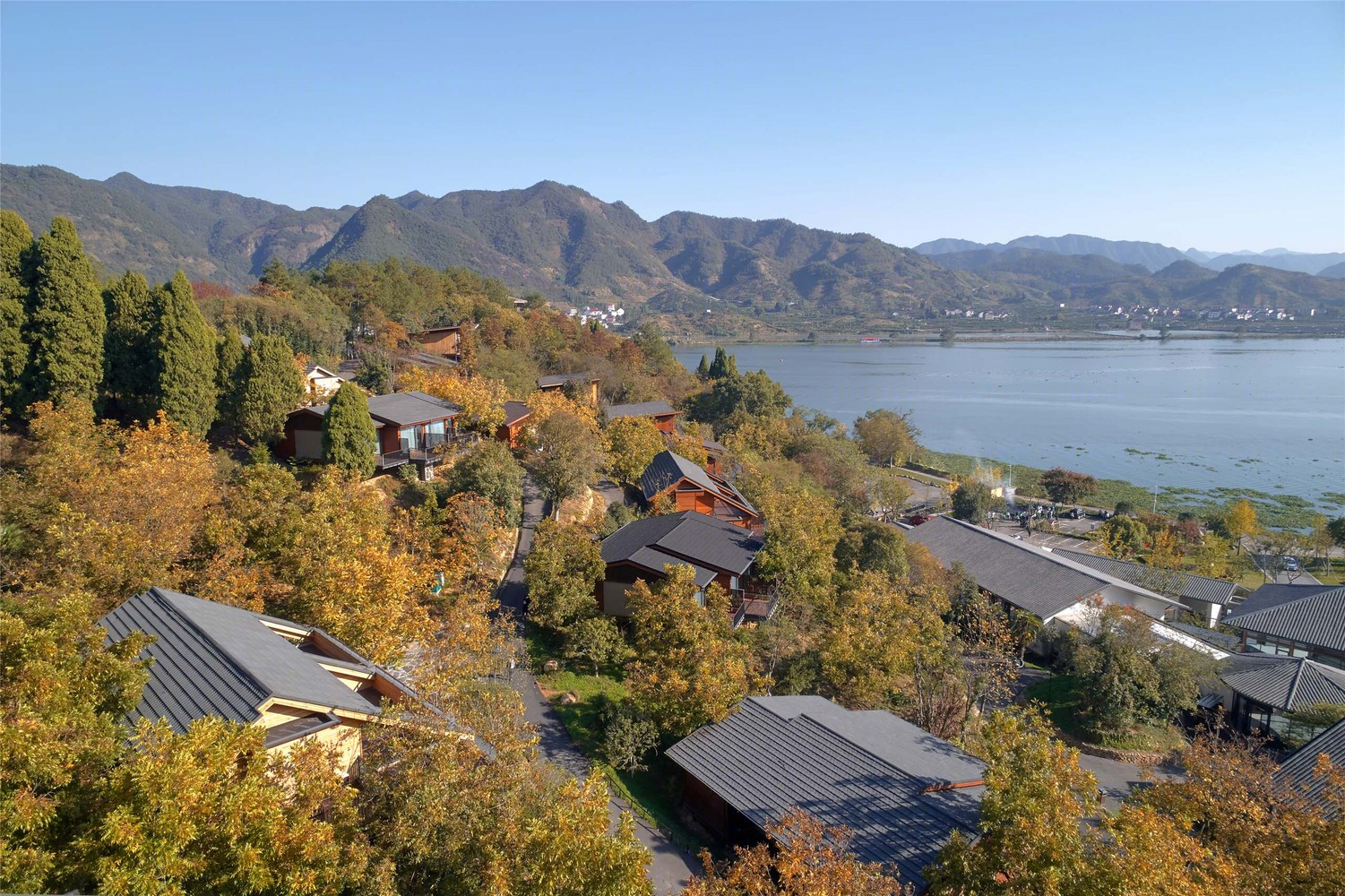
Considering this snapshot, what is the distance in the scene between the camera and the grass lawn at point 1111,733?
16484 mm

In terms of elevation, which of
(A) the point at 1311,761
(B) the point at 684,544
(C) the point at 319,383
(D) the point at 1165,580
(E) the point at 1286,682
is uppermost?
(C) the point at 319,383

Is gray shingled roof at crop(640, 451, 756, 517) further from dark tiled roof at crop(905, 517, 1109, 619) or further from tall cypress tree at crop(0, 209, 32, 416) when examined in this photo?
tall cypress tree at crop(0, 209, 32, 416)

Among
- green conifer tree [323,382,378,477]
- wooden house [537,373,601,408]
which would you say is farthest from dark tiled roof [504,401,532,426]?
green conifer tree [323,382,378,477]

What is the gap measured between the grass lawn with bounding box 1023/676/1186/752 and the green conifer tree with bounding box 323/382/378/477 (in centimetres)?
1734

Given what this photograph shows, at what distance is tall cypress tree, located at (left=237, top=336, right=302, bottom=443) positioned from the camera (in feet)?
65.1

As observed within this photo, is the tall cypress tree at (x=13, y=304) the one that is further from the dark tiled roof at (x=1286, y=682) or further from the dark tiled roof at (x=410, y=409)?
the dark tiled roof at (x=1286, y=682)

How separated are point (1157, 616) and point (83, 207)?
113454mm

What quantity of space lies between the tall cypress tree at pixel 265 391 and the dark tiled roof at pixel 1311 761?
20.8m

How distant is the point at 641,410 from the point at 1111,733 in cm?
2227

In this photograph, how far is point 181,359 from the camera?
18734 mm

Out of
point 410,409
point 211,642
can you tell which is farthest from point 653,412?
point 211,642

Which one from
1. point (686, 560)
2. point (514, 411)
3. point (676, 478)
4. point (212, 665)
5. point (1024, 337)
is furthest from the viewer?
point (1024, 337)

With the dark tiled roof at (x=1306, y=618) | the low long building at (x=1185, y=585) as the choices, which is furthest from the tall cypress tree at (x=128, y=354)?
the dark tiled roof at (x=1306, y=618)

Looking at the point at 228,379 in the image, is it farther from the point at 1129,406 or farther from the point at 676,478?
the point at 1129,406
